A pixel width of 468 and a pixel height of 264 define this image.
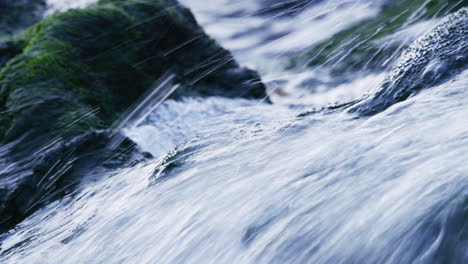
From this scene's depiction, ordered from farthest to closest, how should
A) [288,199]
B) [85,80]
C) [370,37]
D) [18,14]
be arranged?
[18,14] < [370,37] < [85,80] < [288,199]

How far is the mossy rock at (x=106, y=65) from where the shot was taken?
4.20 m

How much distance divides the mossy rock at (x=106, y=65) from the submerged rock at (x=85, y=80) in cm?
1

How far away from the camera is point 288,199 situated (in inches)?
101

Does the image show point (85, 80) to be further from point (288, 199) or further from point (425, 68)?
point (425, 68)

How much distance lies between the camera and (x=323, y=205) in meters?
2.41

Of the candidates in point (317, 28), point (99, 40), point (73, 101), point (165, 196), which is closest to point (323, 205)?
point (165, 196)

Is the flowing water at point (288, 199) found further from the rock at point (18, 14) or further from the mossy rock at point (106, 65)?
the rock at point (18, 14)

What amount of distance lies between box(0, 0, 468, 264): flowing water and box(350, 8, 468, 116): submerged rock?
0.10 m

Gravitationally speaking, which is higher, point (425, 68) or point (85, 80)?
point (85, 80)

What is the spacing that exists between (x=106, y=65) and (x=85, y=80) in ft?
1.53

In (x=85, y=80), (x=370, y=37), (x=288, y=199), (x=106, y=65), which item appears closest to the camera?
(x=288, y=199)

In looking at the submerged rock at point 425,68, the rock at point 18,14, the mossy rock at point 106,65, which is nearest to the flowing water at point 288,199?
the submerged rock at point 425,68

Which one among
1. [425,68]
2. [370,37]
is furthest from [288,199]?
[370,37]

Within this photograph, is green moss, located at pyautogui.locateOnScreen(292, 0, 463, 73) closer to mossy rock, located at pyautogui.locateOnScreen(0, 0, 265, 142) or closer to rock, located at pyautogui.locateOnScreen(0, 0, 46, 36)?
mossy rock, located at pyautogui.locateOnScreen(0, 0, 265, 142)
